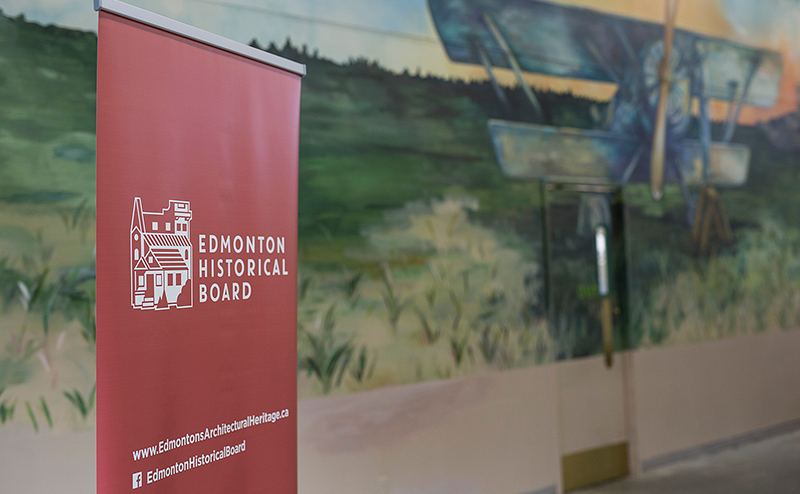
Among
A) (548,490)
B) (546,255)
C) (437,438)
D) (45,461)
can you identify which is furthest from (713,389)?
(45,461)

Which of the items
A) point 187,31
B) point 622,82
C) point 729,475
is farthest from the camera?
point 622,82

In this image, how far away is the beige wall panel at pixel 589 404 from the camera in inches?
194

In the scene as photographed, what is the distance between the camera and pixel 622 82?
17.7ft

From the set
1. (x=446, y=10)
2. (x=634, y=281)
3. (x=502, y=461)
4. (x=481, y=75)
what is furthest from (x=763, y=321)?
(x=446, y=10)

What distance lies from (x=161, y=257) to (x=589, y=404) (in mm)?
3948

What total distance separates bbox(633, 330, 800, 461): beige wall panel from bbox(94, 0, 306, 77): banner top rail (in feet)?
13.4

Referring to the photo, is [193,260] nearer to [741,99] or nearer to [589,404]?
[589,404]

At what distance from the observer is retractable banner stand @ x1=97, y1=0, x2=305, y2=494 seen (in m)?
1.76

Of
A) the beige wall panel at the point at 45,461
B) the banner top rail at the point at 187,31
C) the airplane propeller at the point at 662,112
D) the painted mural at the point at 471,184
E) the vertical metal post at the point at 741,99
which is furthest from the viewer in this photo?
the vertical metal post at the point at 741,99

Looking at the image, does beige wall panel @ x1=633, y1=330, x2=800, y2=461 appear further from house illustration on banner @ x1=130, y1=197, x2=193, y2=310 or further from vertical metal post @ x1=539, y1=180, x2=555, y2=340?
house illustration on banner @ x1=130, y1=197, x2=193, y2=310

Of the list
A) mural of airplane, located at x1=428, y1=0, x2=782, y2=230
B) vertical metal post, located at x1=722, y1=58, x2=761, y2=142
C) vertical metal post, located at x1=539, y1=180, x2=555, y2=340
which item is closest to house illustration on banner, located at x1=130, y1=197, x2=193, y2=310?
mural of airplane, located at x1=428, y1=0, x2=782, y2=230

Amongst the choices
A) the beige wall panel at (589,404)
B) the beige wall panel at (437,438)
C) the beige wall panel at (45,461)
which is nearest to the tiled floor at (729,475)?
the beige wall panel at (589,404)

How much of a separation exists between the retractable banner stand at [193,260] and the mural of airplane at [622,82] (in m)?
2.51

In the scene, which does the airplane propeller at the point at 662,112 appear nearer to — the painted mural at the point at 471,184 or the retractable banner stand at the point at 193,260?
the painted mural at the point at 471,184
